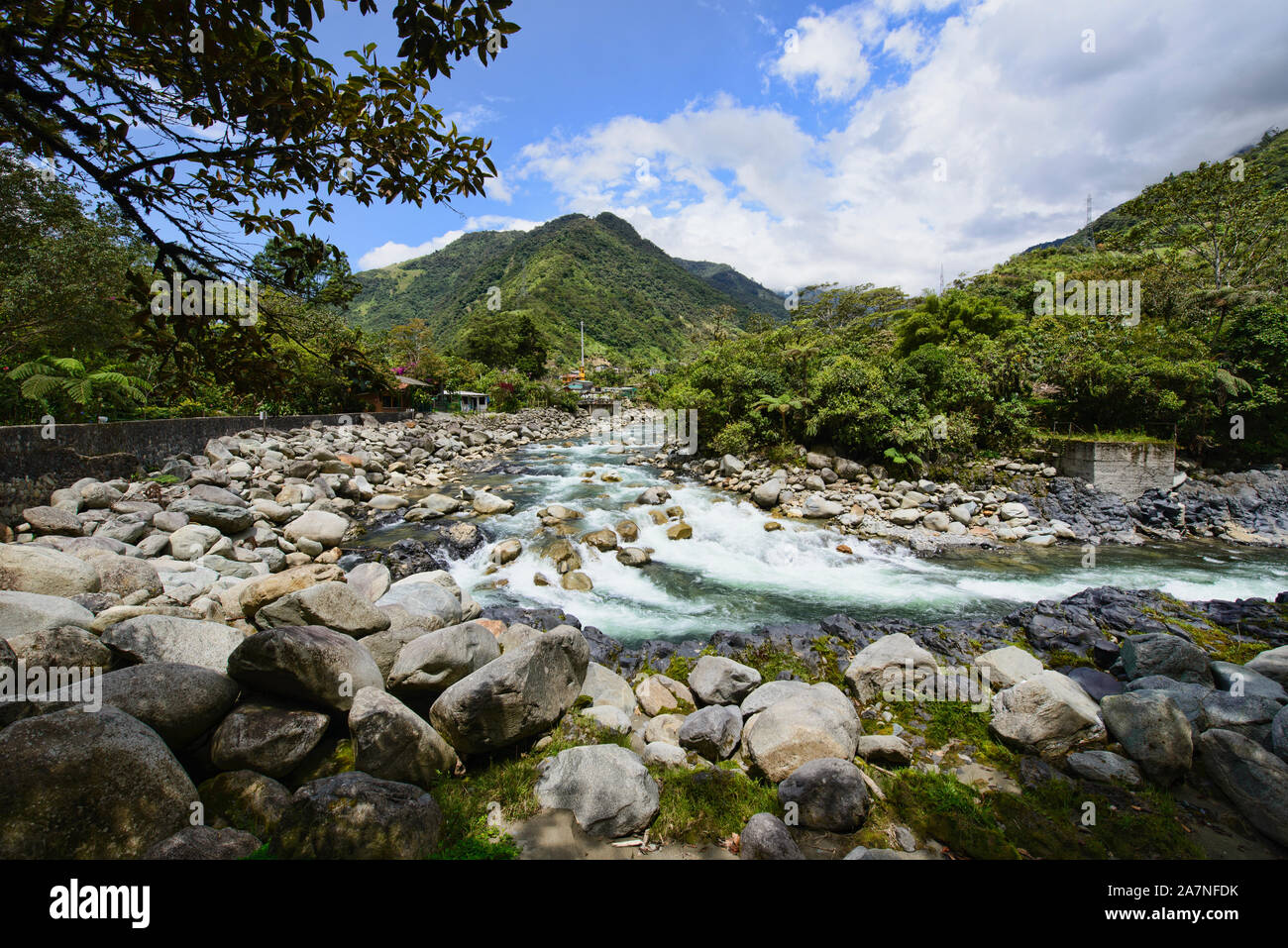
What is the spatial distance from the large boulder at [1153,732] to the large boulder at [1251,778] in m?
0.15

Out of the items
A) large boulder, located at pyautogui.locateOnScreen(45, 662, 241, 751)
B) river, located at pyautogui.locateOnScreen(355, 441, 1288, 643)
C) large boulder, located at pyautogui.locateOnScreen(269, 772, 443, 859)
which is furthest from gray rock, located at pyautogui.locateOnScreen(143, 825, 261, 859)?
river, located at pyautogui.locateOnScreen(355, 441, 1288, 643)

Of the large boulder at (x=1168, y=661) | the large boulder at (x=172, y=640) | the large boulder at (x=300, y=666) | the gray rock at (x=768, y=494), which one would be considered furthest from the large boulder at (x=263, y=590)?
the gray rock at (x=768, y=494)

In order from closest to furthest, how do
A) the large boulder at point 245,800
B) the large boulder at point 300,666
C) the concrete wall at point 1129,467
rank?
the large boulder at point 245,800, the large boulder at point 300,666, the concrete wall at point 1129,467

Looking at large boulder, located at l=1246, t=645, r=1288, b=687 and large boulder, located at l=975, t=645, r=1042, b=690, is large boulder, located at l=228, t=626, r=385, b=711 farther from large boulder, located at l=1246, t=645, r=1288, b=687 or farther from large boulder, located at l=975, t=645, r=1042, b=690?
large boulder, located at l=1246, t=645, r=1288, b=687

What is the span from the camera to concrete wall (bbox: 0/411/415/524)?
8.22m

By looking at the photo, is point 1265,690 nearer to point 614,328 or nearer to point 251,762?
point 251,762

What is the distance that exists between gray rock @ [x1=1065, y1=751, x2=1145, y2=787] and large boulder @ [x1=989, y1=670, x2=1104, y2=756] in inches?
8.8

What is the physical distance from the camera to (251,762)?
3328mm

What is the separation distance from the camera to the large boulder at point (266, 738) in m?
3.32

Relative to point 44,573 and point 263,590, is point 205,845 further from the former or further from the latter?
point 44,573

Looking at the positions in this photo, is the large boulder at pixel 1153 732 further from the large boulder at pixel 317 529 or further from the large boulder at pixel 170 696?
the large boulder at pixel 317 529

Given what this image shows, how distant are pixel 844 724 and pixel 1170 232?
88.8 feet
